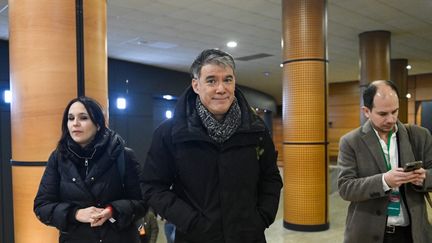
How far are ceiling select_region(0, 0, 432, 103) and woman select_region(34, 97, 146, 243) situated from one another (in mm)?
4026

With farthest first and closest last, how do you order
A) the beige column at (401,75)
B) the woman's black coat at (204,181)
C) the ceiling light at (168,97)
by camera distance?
the ceiling light at (168,97), the beige column at (401,75), the woman's black coat at (204,181)

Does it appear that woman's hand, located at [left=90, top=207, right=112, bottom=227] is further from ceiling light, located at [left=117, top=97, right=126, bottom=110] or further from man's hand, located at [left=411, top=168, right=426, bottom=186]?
ceiling light, located at [left=117, top=97, right=126, bottom=110]

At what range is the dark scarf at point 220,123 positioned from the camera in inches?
58.7

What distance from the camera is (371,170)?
192 centimetres

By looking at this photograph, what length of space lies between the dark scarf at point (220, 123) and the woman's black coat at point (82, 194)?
2.04 ft

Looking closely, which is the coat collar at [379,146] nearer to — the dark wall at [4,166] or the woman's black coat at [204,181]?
the woman's black coat at [204,181]

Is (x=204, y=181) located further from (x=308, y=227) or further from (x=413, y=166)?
(x=308, y=227)

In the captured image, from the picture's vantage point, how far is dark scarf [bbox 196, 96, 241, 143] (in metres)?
1.49

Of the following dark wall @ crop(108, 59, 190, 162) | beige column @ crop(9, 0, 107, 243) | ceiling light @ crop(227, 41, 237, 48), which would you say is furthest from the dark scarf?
dark wall @ crop(108, 59, 190, 162)

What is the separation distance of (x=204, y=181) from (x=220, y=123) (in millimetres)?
239

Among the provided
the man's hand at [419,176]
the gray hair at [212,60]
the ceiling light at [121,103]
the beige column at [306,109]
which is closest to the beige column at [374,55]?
the beige column at [306,109]

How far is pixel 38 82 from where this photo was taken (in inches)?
94.0

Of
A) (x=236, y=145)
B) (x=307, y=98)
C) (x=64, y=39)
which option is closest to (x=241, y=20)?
(x=307, y=98)

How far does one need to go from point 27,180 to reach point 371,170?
2077mm
